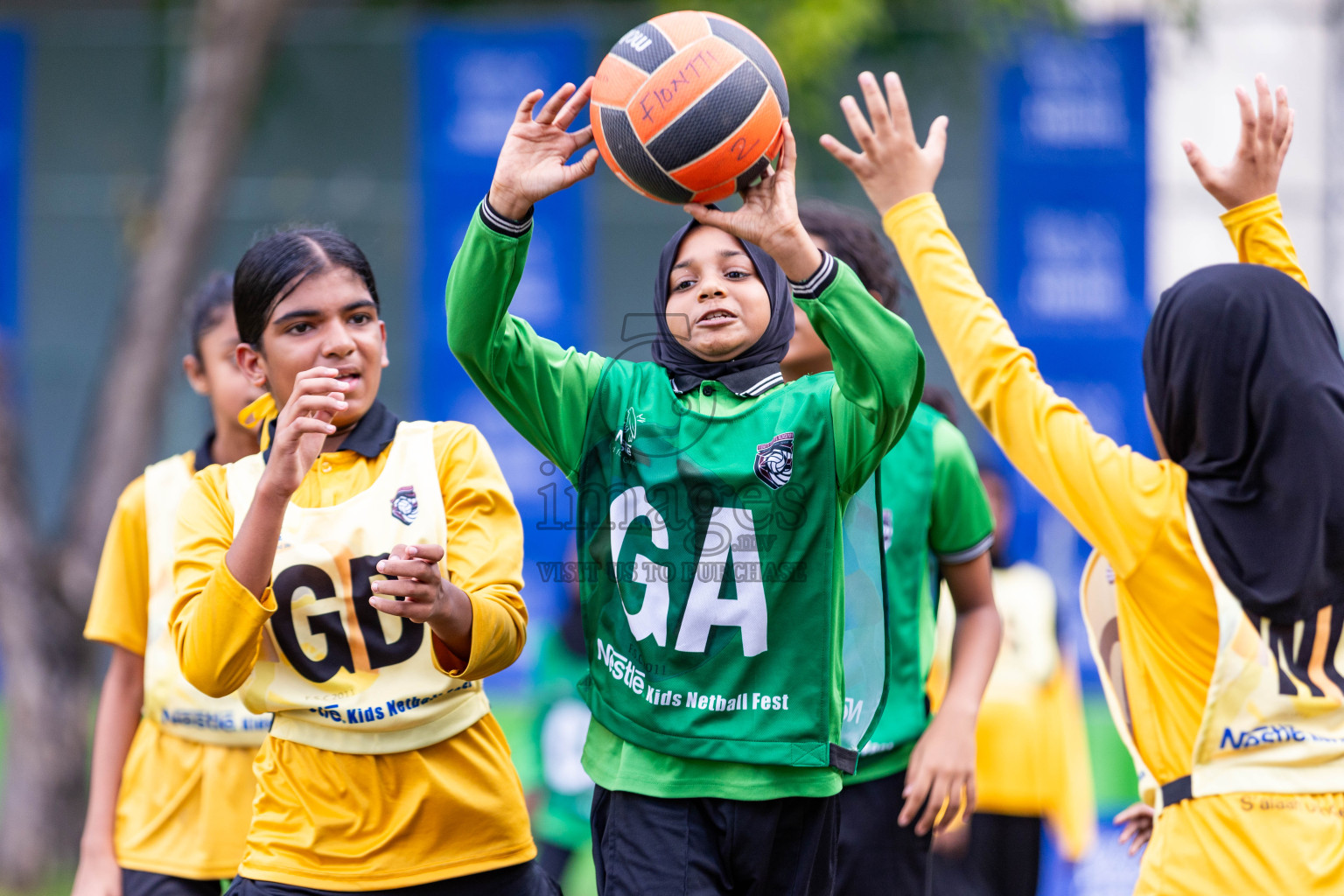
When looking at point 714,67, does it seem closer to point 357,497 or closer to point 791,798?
point 357,497

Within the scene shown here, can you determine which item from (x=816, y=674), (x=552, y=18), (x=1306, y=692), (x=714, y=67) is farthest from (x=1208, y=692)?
(x=552, y=18)

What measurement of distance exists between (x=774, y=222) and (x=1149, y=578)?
41.3 inches

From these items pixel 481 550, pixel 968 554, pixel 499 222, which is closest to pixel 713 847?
pixel 481 550

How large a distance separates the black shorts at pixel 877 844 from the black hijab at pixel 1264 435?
127 centimetres

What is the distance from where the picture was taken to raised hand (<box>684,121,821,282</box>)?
9.14ft

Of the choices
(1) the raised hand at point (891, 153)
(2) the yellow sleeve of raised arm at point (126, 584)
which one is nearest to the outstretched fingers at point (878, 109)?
(1) the raised hand at point (891, 153)

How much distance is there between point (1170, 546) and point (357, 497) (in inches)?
67.1

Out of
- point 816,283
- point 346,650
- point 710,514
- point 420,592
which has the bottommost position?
point 346,650

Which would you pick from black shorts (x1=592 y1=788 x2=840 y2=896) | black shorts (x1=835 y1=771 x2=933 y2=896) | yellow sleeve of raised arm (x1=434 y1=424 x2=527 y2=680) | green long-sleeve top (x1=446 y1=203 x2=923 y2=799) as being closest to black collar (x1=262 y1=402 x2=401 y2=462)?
yellow sleeve of raised arm (x1=434 y1=424 x2=527 y2=680)

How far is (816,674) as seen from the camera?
2.99 meters

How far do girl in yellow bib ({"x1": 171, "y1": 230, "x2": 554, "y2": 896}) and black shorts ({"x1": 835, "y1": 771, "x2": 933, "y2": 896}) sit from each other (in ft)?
3.02

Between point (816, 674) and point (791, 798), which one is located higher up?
point (816, 674)

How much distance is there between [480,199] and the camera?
447 inches

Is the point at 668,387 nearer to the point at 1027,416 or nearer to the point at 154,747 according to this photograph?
the point at 1027,416
